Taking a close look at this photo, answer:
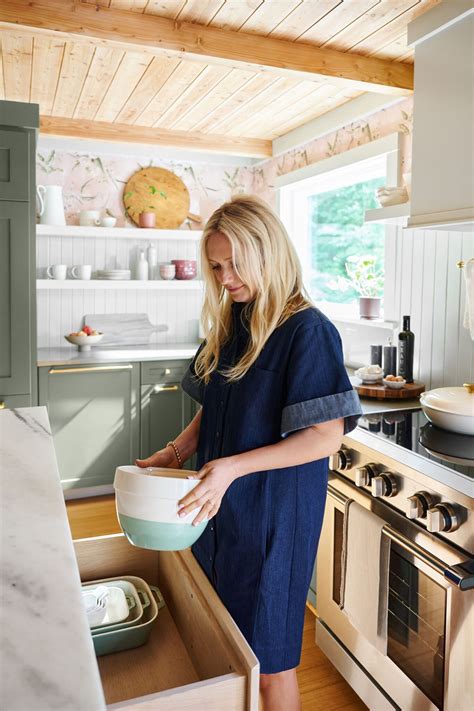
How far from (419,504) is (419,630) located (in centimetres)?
36

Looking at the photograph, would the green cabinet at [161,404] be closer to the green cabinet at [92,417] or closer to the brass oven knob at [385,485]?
the green cabinet at [92,417]

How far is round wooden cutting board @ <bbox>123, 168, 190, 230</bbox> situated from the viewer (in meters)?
4.30

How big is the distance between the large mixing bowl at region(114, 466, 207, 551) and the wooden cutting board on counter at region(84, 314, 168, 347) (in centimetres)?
327

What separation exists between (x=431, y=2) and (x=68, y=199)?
282 cm

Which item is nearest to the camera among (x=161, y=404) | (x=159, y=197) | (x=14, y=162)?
(x=14, y=162)

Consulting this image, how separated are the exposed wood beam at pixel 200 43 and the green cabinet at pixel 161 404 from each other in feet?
6.36

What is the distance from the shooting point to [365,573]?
1.79 metres

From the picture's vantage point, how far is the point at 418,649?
5.37 ft

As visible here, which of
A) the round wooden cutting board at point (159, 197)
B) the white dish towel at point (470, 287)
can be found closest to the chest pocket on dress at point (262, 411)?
the white dish towel at point (470, 287)

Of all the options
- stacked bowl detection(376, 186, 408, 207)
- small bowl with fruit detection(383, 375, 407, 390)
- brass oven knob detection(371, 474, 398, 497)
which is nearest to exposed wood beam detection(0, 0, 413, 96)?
stacked bowl detection(376, 186, 408, 207)

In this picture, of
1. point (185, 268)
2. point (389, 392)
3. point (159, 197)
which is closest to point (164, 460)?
point (389, 392)

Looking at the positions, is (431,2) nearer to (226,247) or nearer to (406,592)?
(226,247)

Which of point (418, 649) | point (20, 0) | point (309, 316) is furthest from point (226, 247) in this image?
point (20, 0)

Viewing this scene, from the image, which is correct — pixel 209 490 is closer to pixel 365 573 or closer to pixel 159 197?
pixel 365 573
